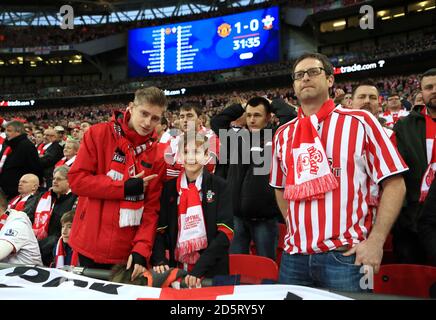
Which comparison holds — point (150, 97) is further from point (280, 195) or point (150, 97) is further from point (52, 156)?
point (52, 156)

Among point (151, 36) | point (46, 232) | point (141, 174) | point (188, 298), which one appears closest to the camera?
point (188, 298)

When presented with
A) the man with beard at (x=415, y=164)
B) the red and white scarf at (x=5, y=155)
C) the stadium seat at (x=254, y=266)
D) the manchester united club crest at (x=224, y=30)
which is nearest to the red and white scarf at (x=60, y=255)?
the stadium seat at (x=254, y=266)

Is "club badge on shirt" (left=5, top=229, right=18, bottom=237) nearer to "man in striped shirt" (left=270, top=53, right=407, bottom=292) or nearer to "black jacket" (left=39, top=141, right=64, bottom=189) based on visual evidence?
"man in striped shirt" (left=270, top=53, right=407, bottom=292)

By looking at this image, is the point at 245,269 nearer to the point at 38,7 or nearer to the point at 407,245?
the point at 407,245

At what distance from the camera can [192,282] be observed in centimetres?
186

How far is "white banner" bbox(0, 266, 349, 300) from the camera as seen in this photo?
1.50 m

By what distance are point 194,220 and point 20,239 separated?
1574 millimetres

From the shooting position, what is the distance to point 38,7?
37.1 metres

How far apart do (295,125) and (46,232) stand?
3.22 metres

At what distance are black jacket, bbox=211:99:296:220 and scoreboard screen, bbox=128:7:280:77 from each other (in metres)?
22.5

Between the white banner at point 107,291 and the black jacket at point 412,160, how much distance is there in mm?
1139

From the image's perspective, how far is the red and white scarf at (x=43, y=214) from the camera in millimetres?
4125

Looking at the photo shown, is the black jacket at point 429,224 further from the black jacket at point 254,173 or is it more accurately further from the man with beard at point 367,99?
the man with beard at point 367,99
